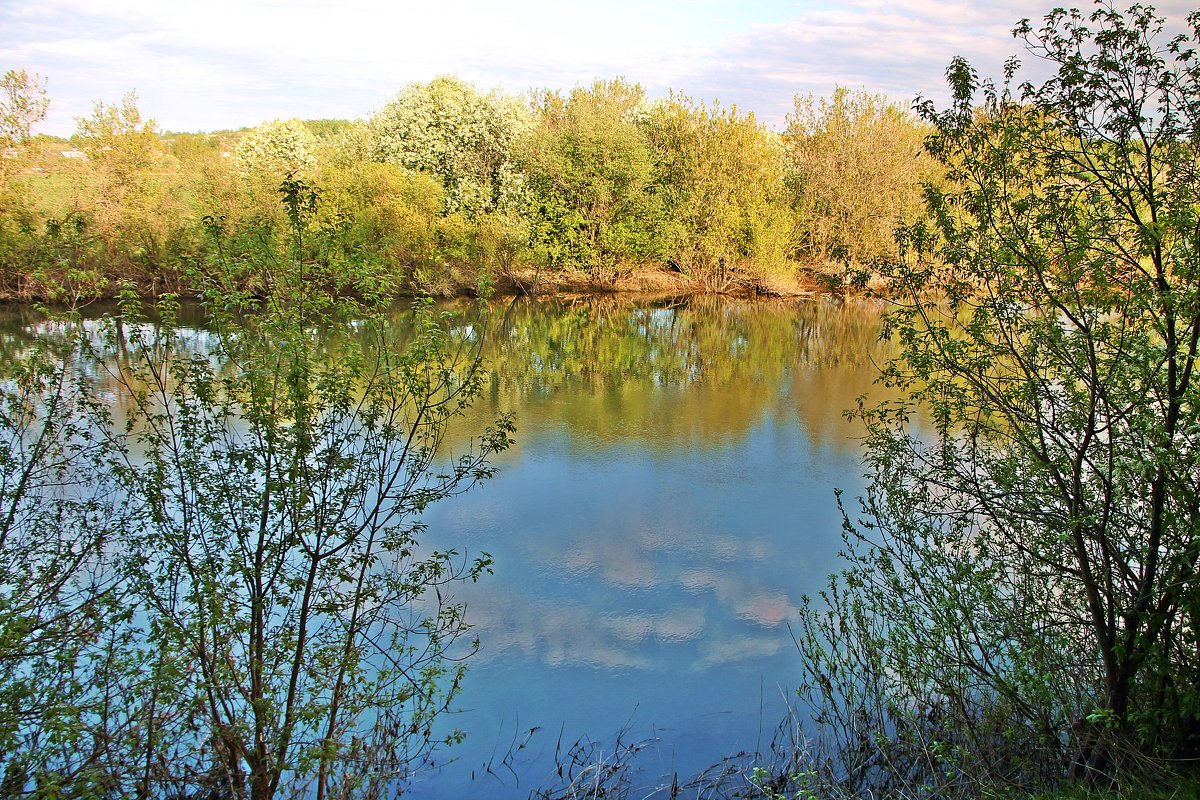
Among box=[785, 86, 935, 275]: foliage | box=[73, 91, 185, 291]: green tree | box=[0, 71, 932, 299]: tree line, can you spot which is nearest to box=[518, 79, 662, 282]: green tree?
box=[0, 71, 932, 299]: tree line

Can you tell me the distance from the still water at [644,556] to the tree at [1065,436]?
198 cm

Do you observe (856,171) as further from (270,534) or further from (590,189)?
(270,534)

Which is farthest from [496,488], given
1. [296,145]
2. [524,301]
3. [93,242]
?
[296,145]

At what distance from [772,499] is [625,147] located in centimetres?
3058

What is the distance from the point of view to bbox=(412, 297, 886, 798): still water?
8.83 meters

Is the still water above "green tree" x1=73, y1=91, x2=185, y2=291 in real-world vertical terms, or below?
below

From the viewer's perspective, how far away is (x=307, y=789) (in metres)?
7.38

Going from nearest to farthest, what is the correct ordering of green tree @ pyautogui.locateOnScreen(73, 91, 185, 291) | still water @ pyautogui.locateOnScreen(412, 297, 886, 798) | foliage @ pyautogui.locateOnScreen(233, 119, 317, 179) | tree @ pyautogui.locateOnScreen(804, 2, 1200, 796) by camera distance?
tree @ pyautogui.locateOnScreen(804, 2, 1200, 796) → still water @ pyautogui.locateOnScreen(412, 297, 886, 798) → green tree @ pyautogui.locateOnScreen(73, 91, 185, 291) → foliage @ pyautogui.locateOnScreen(233, 119, 317, 179)

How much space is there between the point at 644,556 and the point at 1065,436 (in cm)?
687

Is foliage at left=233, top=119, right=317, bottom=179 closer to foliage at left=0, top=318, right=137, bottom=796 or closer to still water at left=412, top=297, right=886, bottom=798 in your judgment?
still water at left=412, top=297, right=886, bottom=798

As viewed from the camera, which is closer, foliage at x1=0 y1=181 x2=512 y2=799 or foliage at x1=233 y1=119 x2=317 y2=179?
foliage at x1=0 y1=181 x2=512 y2=799

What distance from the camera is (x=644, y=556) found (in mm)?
13117

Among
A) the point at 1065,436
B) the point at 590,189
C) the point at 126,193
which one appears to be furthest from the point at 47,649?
the point at 590,189

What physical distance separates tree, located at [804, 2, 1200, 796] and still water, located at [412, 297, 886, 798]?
1.98 metres
